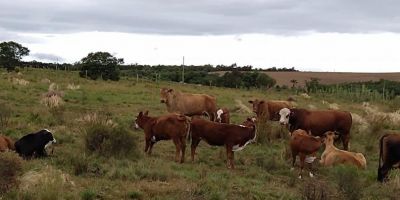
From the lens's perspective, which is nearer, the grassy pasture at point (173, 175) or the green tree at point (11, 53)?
the grassy pasture at point (173, 175)

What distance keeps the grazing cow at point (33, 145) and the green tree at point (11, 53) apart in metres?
46.4

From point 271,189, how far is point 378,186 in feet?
8.49

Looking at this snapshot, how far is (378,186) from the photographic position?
12211 millimetres

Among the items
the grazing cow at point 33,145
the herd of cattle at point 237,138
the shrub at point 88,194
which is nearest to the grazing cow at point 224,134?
Result: the herd of cattle at point 237,138

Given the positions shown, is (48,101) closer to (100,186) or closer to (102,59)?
(100,186)

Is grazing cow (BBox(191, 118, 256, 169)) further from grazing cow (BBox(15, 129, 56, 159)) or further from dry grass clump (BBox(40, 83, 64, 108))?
dry grass clump (BBox(40, 83, 64, 108))

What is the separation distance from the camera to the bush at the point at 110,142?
13.5 m

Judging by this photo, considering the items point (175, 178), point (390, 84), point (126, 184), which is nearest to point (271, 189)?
point (175, 178)

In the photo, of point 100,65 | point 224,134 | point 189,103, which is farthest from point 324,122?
point 100,65

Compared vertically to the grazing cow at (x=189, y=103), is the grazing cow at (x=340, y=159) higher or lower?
lower

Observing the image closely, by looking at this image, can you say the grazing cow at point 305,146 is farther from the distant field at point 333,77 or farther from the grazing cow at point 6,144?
the distant field at point 333,77

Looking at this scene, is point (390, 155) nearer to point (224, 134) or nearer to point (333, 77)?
point (224, 134)

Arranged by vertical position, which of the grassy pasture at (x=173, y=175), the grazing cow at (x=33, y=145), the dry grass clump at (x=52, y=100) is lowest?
the grassy pasture at (x=173, y=175)

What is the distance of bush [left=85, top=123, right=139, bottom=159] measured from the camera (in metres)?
13.5
